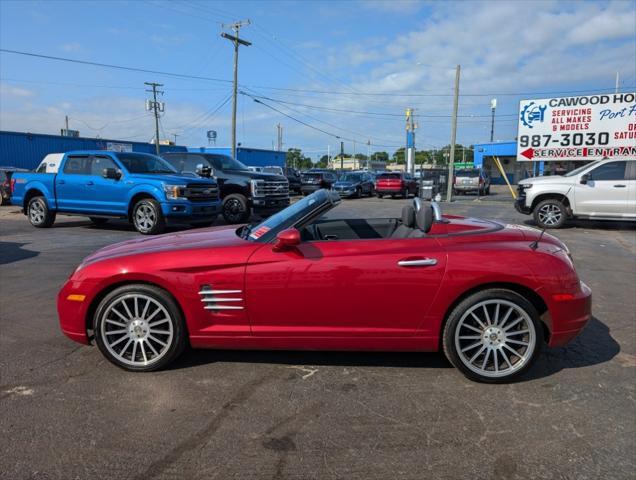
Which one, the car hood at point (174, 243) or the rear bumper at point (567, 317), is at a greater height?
the car hood at point (174, 243)

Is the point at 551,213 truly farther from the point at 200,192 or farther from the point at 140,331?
the point at 140,331

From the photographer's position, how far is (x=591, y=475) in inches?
98.4

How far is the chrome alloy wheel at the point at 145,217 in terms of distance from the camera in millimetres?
10547

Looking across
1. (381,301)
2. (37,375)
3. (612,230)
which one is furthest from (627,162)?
(37,375)

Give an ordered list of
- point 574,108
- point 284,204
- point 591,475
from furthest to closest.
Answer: point 574,108, point 284,204, point 591,475

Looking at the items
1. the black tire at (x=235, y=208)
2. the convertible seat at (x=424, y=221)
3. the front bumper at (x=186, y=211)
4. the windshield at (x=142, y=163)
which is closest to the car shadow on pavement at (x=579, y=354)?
the convertible seat at (x=424, y=221)

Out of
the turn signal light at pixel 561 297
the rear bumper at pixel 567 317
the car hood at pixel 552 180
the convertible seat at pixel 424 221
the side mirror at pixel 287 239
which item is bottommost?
the rear bumper at pixel 567 317

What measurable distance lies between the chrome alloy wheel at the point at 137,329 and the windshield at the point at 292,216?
88 cm

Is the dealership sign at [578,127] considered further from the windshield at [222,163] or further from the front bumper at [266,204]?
the windshield at [222,163]

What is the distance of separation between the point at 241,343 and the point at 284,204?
11.7 meters

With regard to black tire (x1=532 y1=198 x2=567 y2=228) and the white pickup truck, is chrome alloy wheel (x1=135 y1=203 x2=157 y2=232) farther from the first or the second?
black tire (x1=532 y1=198 x2=567 y2=228)

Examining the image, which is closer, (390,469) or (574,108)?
(390,469)

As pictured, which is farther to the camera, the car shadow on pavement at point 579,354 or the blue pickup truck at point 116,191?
the blue pickup truck at point 116,191

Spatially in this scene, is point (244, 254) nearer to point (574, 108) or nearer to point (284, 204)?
point (284, 204)
